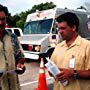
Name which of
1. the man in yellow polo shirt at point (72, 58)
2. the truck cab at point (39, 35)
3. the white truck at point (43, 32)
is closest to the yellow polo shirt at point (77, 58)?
Result: the man in yellow polo shirt at point (72, 58)

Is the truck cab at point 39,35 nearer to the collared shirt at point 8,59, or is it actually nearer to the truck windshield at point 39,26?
the truck windshield at point 39,26

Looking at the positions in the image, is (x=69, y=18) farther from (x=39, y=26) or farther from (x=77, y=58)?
(x=39, y=26)

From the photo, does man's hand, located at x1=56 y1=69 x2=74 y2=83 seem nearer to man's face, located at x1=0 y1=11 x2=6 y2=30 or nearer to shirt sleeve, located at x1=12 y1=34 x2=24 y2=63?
shirt sleeve, located at x1=12 y1=34 x2=24 y2=63

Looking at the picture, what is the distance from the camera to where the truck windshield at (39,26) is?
43.6ft

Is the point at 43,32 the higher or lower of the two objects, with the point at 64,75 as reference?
lower

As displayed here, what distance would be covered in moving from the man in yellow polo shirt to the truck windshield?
9.63 metres

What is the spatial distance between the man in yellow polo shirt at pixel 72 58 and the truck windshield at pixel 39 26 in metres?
9.63

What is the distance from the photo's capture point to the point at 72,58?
11.3 feet

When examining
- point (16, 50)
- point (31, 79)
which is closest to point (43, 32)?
point (31, 79)

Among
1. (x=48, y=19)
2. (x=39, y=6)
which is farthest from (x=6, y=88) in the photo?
(x=39, y=6)

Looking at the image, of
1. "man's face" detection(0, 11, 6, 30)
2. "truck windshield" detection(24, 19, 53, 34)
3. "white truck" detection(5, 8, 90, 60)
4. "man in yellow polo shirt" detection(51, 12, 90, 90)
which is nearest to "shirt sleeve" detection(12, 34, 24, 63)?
"man's face" detection(0, 11, 6, 30)

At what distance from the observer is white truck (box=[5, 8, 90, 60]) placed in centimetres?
1280

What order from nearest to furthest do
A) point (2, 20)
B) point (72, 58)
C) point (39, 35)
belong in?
point (72, 58), point (2, 20), point (39, 35)

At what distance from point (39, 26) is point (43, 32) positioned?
420 mm
